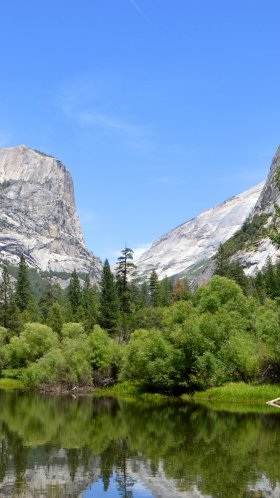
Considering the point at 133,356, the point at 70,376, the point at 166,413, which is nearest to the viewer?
the point at 166,413

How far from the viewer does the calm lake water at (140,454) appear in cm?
2514

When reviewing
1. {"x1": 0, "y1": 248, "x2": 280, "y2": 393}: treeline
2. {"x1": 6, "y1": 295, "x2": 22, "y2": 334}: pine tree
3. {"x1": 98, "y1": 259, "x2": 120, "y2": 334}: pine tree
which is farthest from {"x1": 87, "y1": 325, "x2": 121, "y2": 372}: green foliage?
{"x1": 6, "y1": 295, "x2": 22, "y2": 334}: pine tree

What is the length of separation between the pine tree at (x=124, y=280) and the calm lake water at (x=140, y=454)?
56.1 meters

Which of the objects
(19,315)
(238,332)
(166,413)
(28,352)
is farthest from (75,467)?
(19,315)

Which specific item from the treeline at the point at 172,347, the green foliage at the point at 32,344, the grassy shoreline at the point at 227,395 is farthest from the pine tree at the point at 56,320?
the grassy shoreline at the point at 227,395

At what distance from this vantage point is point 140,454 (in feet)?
109

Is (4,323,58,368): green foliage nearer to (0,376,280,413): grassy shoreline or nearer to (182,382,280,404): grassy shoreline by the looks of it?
(0,376,280,413): grassy shoreline

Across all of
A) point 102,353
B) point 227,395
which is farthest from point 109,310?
point 227,395

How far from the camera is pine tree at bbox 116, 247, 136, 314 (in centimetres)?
11025

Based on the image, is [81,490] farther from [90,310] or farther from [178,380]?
[90,310]

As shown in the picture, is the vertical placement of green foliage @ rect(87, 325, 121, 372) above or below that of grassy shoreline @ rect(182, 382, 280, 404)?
above

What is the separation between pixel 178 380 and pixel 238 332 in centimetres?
934

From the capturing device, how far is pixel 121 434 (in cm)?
4097

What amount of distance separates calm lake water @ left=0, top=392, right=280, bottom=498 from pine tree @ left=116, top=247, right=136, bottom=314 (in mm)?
56134
